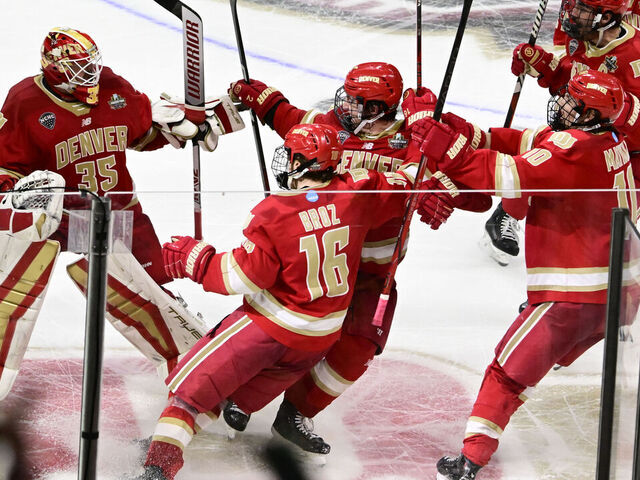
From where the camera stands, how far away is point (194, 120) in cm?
355

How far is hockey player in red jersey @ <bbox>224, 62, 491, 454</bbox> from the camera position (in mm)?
2701

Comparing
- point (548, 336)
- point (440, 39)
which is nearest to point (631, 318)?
point (548, 336)

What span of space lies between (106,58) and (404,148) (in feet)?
8.47

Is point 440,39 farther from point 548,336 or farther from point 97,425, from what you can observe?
point 97,425

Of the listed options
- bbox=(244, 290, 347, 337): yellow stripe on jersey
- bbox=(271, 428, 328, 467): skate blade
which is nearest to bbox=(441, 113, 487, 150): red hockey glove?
bbox=(244, 290, 347, 337): yellow stripe on jersey

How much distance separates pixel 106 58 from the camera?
Answer: 536cm

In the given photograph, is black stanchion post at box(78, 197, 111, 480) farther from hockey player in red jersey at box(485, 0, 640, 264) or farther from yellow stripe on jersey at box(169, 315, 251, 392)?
hockey player in red jersey at box(485, 0, 640, 264)

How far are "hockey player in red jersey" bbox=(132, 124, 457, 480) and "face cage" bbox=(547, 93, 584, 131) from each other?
0.43 m

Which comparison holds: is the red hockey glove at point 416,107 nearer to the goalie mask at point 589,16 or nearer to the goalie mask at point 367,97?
the goalie mask at point 367,97

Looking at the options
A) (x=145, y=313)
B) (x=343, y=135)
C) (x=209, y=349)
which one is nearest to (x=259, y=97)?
(x=343, y=135)

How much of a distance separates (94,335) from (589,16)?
2061 mm

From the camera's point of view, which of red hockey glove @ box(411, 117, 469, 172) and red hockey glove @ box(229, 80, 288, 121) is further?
red hockey glove @ box(229, 80, 288, 121)

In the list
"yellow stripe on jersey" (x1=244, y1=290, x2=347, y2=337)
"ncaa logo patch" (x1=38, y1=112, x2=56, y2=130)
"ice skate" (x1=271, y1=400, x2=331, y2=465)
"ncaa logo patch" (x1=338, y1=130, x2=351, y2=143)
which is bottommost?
"ice skate" (x1=271, y1=400, x2=331, y2=465)

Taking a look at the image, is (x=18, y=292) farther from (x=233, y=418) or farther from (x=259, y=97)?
(x=259, y=97)
